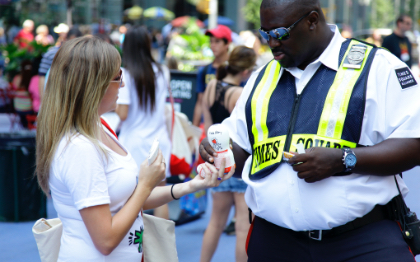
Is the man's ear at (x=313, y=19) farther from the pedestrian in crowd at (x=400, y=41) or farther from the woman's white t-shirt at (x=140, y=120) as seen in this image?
the pedestrian in crowd at (x=400, y=41)

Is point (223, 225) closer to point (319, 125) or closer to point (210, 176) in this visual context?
point (210, 176)

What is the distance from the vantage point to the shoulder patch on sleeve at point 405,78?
1.99 m

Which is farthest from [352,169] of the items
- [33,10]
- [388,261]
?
[33,10]

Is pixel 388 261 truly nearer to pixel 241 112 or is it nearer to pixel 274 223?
pixel 274 223

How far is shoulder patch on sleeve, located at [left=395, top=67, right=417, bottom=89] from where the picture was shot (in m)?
1.99

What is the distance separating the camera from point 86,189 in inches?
75.4

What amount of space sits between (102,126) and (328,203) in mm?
1126

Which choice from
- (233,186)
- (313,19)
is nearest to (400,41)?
(233,186)

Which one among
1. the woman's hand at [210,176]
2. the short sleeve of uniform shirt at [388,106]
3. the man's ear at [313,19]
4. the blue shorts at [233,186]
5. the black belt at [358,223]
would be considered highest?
the man's ear at [313,19]

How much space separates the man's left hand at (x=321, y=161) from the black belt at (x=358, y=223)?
26 centimetres

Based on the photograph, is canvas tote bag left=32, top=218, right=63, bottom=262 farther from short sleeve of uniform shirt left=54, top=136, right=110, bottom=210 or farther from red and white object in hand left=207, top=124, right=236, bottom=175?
red and white object in hand left=207, top=124, right=236, bottom=175

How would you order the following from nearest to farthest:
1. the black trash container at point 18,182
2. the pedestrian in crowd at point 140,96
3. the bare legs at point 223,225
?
the bare legs at point 223,225, the pedestrian in crowd at point 140,96, the black trash container at point 18,182

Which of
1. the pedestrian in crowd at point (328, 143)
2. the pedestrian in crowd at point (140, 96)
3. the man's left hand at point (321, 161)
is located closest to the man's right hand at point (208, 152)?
the pedestrian in crowd at point (328, 143)

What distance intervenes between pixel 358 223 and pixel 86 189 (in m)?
1.18
